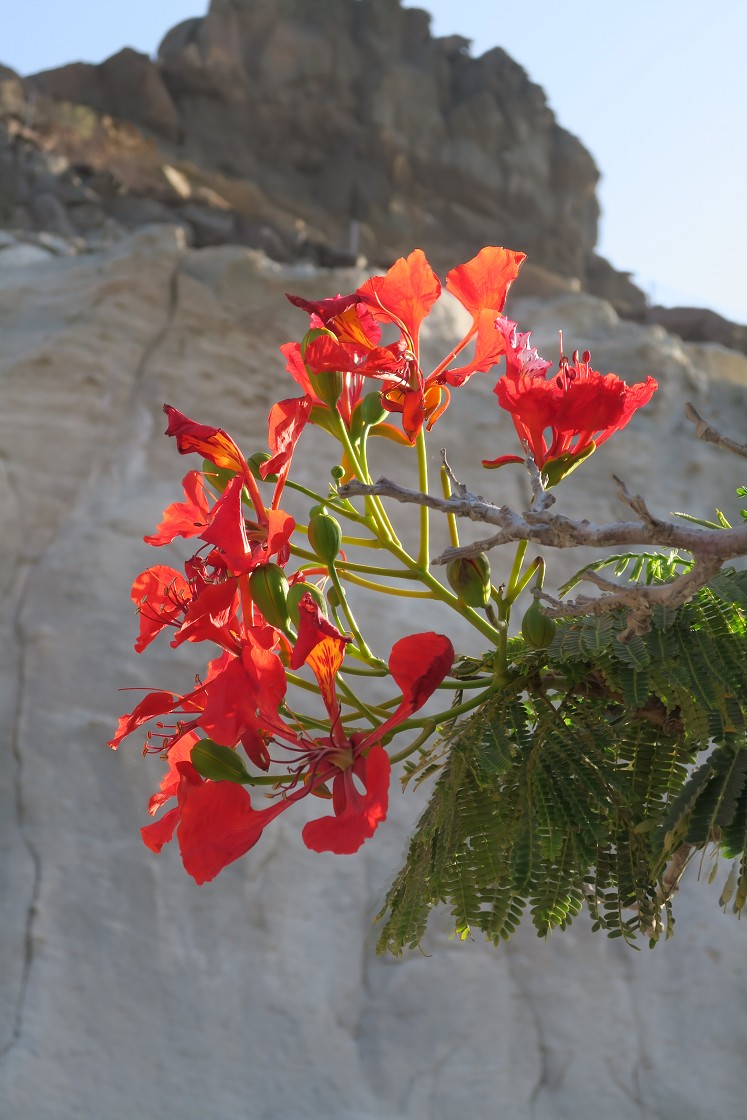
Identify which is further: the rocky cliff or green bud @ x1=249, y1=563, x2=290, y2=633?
the rocky cliff

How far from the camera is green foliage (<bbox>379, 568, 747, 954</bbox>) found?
744mm

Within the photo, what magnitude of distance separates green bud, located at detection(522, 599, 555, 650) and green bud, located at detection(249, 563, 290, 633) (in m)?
0.18

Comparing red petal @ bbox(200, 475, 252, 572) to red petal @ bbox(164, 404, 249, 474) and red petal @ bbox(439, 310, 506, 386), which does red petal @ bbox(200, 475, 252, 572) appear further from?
red petal @ bbox(439, 310, 506, 386)

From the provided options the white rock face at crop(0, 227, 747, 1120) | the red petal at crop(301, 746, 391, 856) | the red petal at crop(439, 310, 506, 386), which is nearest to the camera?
the red petal at crop(301, 746, 391, 856)

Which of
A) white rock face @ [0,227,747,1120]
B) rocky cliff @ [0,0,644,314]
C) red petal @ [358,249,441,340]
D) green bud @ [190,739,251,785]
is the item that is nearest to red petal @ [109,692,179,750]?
green bud @ [190,739,251,785]

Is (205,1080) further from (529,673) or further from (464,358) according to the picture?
(464,358)

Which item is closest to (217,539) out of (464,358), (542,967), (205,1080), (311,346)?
(311,346)

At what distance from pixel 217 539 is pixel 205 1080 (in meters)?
2.04

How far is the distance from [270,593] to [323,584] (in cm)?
13

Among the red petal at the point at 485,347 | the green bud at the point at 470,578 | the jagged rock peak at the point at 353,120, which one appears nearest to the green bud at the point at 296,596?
the green bud at the point at 470,578

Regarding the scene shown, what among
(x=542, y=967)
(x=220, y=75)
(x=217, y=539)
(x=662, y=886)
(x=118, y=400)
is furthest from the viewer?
(x=220, y=75)

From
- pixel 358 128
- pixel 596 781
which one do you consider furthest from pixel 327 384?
pixel 358 128

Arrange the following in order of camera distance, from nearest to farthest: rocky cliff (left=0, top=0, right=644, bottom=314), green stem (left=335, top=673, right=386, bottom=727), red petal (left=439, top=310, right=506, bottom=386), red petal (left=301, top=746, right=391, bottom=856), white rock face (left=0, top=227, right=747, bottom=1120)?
1. red petal (left=301, top=746, right=391, bottom=856)
2. green stem (left=335, top=673, right=386, bottom=727)
3. red petal (left=439, top=310, right=506, bottom=386)
4. white rock face (left=0, top=227, right=747, bottom=1120)
5. rocky cliff (left=0, top=0, right=644, bottom=314)

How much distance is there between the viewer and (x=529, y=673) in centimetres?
80
